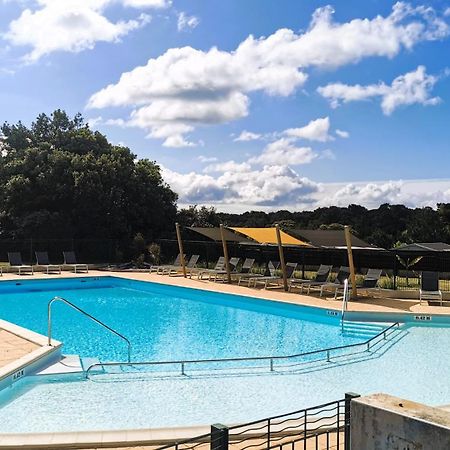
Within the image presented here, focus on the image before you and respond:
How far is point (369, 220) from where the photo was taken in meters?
37.8

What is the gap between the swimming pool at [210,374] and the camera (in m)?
6.96

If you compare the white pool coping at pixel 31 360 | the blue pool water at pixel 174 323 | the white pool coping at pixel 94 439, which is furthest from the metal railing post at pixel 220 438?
the blue pool water at pixel 174 323

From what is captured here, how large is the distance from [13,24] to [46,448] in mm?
10056

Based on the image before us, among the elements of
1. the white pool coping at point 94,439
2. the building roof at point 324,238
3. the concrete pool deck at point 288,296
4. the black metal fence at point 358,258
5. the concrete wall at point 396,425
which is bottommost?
the white pool coping at point 94,439

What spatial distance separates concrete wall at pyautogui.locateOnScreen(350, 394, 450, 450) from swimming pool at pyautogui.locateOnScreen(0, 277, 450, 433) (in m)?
3.66

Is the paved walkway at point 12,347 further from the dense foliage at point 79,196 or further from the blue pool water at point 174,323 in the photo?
the dense foliage at point 79,196

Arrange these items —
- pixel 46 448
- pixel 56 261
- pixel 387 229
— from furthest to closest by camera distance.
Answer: pixel 387 229, pixel 56 261, pixel 46 448

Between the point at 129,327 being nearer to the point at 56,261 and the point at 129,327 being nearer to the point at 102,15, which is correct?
the point at 102,15

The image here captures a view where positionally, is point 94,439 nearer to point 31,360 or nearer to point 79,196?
point 31,360

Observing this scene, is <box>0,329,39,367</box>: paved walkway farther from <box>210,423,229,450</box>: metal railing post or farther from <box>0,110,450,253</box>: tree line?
<box>0,110,450,253</box>: tree line

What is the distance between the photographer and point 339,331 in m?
12.8

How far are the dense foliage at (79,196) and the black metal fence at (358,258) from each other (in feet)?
9.63

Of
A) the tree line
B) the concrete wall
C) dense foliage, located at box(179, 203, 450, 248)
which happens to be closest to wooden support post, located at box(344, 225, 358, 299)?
the concrete wall

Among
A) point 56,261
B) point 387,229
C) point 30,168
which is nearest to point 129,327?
point 56,261
